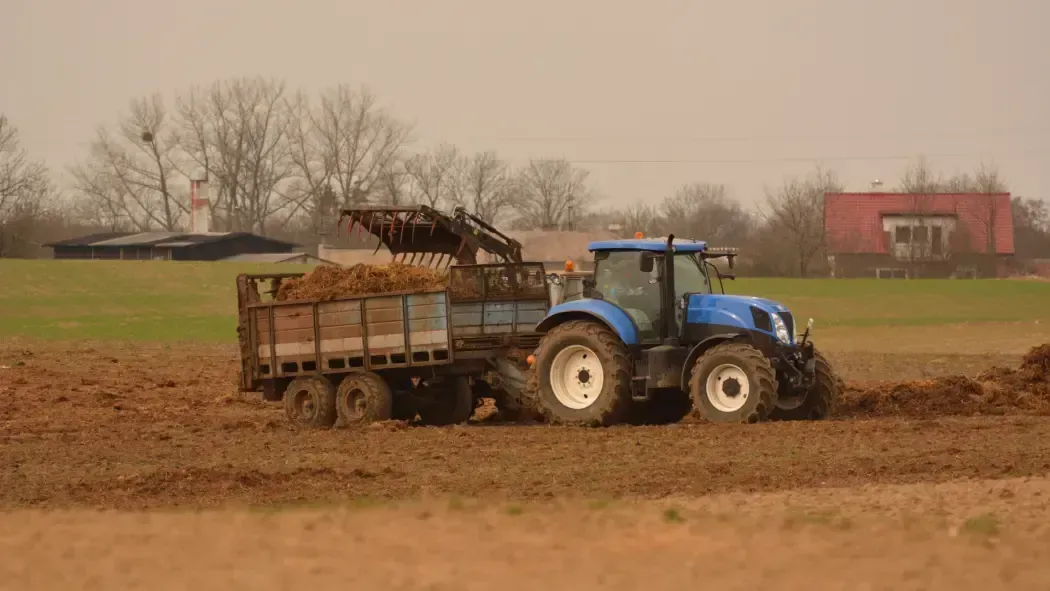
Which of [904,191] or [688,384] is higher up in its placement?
[904,191]

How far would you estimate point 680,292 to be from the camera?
15.7m

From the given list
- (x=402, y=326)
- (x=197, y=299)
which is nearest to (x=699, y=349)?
(x=402, y=326)

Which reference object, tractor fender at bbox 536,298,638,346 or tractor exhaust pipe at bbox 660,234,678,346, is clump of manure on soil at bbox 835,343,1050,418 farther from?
tractor fender at bbox 536,298,638,346

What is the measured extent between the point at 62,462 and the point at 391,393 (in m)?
4.61

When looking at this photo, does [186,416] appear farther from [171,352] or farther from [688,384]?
[171,352]

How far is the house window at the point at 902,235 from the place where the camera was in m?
77.4

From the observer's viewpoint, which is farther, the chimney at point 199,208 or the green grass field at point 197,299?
the chimney at point 199,208

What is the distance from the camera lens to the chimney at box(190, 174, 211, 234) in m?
84.0

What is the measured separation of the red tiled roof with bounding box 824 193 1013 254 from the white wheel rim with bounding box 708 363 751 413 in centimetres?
6386

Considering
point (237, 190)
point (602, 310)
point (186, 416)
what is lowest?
point (186, 416)

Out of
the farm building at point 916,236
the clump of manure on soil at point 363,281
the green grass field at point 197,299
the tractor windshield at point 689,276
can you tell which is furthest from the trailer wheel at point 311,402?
the farm building at point 916,236

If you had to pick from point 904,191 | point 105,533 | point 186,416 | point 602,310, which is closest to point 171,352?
point 186,416

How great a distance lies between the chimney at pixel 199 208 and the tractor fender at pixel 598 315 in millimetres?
70173

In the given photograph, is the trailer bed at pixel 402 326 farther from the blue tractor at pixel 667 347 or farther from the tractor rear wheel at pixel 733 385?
Result: the tractor rear wheel at pixel 733 385
